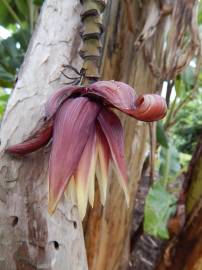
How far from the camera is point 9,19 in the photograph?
1277mm

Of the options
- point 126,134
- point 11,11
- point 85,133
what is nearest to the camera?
point 85,133

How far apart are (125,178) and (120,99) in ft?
0.22

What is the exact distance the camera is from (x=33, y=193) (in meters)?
0.34

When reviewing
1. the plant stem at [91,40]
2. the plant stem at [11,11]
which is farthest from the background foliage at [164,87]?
the plant stem at [91,40]

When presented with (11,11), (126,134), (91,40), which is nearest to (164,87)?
(126,134)

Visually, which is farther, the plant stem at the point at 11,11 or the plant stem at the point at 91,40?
the plant stem at the point at 11,11

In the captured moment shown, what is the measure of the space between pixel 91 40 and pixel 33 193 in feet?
0.50

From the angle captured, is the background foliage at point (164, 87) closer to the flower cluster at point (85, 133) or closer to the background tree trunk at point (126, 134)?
the background tree trunk at point (126, 134)

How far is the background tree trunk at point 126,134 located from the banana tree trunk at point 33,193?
379 millimetres

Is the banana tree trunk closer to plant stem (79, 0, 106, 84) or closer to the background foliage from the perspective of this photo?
plant stem (79, 0, 106, 84)

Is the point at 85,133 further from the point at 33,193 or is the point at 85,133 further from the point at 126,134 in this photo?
the point at 126,134

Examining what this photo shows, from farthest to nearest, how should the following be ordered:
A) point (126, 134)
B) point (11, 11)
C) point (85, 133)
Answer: point (11, 11) < point (126, 134) < point (85, 133)

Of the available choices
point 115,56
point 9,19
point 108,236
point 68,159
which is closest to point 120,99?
point 68,159

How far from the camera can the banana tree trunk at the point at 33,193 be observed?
0.33 m
